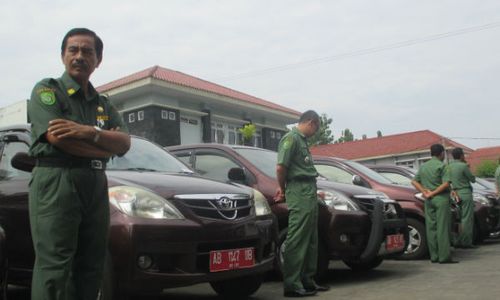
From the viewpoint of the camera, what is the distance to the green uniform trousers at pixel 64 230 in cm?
303

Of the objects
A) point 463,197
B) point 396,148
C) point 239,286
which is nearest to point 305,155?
point 239,286

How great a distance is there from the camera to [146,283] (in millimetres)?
4133

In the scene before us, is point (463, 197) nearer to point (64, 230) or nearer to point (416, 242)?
point (416, 242)

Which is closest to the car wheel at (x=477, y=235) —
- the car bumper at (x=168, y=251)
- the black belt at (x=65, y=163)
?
the car bumper at (x=168, y=251)

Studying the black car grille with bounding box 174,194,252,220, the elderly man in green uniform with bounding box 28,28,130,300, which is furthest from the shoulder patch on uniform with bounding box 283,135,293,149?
the elderly man in green uniform with bounding box 28,28,130,300

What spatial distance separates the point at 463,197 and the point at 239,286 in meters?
5.71

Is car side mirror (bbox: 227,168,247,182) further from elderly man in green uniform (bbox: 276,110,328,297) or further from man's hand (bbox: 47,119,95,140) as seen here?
man's hand (bbox: 47,119,95,140)

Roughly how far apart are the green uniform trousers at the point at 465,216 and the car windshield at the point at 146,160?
19.2ft

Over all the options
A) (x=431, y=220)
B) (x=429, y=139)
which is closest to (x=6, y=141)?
(x=431, y=220)

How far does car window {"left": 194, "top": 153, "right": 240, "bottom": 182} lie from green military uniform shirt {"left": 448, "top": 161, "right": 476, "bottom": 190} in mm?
4749

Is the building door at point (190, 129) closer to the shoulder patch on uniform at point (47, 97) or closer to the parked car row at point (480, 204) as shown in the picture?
the parked car row at point (480, 204)

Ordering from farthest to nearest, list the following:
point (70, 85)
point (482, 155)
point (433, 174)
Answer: point (482, 155)
point (433, 174)
point (70, 85)

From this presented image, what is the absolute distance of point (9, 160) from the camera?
16.4 feet

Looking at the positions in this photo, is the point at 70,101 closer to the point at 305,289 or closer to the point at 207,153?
the point at 305,289
